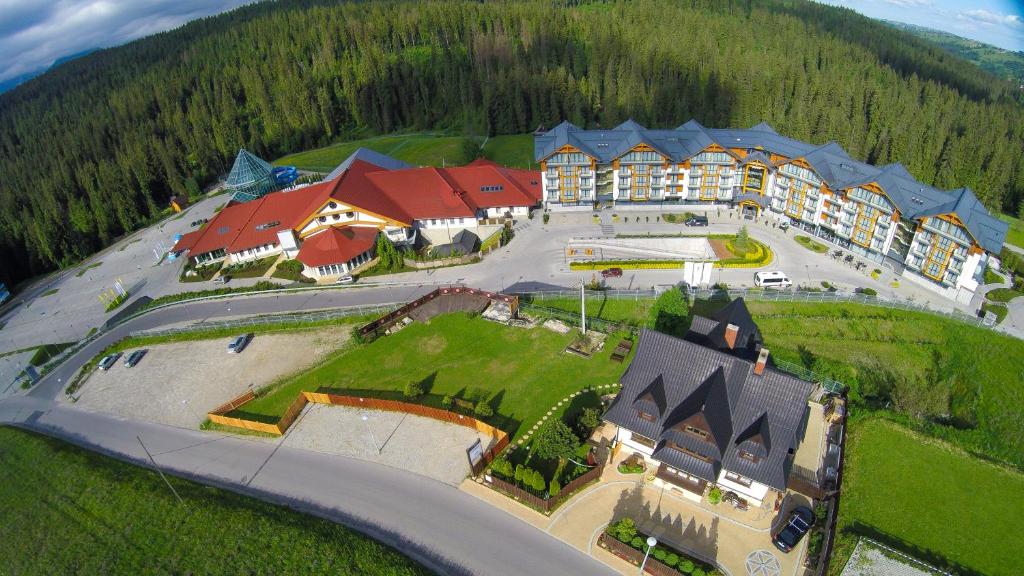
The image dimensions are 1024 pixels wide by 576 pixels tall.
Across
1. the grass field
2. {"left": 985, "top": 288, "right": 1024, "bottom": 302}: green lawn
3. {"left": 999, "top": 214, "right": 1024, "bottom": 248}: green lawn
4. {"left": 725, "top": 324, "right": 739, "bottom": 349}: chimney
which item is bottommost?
{"left": 999, "top": 214, "right": 1024, "bottom": 248}: green lawn

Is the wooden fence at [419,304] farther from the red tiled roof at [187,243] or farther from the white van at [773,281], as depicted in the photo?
the red tiled roof at [187,243]

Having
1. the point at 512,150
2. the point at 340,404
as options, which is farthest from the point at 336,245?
the point at 512,150

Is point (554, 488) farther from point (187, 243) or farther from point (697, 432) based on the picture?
point (187, 243)

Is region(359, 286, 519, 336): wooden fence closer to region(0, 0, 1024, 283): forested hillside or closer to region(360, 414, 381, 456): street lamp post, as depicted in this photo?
region(360, 414, 381, 456): street lamp post

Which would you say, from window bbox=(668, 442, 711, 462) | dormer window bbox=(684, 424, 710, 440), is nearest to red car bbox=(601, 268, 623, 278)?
window bbox=(668, 442, 711, 462)

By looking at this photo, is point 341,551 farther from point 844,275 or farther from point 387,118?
point 387,118

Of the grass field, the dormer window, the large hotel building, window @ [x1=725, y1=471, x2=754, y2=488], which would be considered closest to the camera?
the grass field

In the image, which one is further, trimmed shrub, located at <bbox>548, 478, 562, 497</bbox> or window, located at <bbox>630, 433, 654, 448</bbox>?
window, located at <bbox>630, 433, 654, 448</bbox>

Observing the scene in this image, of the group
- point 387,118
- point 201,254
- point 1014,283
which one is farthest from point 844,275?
point 387,118

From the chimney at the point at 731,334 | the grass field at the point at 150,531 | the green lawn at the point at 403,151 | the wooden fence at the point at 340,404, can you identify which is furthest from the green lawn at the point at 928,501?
the green lawn at the point at 403,151
